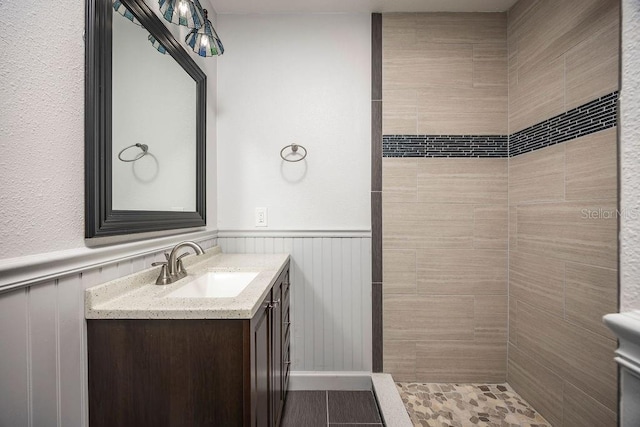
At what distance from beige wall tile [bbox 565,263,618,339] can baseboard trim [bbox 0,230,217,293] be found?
199 cm

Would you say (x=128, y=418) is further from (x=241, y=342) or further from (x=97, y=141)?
(x=97, y=141)

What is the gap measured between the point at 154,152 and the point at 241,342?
926mm

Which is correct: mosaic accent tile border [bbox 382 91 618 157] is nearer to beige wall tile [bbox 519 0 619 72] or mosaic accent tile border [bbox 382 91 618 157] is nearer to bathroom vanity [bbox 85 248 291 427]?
beige wall tile [bbox 519 0 619 72]

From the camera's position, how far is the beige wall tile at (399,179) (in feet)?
6.93

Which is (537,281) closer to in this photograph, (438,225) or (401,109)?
(438,225)

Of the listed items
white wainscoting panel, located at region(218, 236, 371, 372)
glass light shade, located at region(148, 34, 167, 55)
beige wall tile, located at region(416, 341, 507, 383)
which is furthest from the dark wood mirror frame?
beige wall tile, located at region(416, 341, 507, 383)

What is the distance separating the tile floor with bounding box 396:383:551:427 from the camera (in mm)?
1717

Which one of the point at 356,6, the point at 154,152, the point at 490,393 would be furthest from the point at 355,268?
the point at 356,6

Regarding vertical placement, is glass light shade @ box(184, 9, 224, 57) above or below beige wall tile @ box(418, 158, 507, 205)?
above

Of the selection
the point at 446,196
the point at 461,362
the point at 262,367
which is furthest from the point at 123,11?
the point at 461,362

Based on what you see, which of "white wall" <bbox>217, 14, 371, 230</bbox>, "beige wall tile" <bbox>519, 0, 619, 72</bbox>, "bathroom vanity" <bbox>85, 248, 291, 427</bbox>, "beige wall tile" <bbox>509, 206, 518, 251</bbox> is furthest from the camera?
"white wall" <bbox>217, 14, 371, 230</bbox>

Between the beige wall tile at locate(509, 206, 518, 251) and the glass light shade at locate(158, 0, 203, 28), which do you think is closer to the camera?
the glass light shade at locate(158, 0, 203, 28)

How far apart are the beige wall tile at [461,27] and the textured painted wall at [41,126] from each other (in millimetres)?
1950

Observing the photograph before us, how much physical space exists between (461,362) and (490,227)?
0.94 meters
